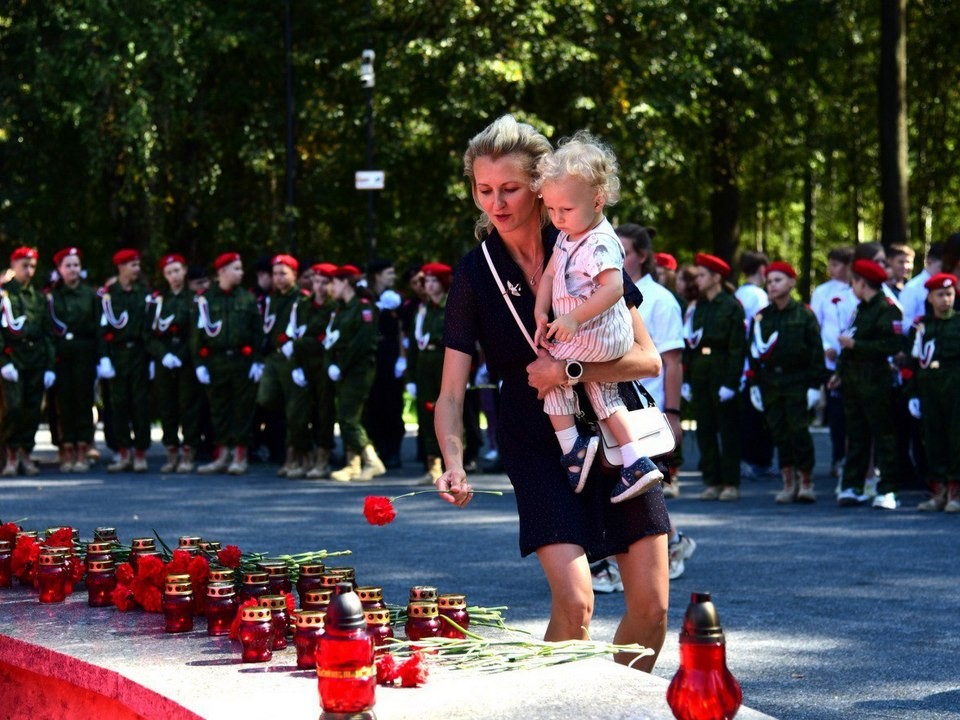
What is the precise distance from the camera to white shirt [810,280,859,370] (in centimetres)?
1568

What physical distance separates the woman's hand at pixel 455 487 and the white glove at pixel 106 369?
13.1 metres

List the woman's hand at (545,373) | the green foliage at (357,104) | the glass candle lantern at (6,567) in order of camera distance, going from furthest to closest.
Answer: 1. the green foliage at (357,104)
2. the glass candle lantern at (6,567)
3. the woman's hand at (545,373)

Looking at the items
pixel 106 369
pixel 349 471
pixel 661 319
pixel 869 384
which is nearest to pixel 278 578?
pixel 661 319

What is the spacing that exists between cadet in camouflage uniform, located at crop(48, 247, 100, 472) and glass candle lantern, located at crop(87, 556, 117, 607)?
11925 mm

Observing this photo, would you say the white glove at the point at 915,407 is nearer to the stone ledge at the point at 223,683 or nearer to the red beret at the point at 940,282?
the red beret at the point at 940,282

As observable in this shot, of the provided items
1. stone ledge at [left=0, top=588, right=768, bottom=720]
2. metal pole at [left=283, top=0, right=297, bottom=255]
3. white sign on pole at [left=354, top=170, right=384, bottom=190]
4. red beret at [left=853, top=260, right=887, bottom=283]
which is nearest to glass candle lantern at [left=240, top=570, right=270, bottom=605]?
stone ledge at [left=0, top=588, right=768, bottom=720]

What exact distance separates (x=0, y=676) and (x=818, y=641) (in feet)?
12.6

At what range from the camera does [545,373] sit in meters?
4.95

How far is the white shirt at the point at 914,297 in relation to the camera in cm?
1445

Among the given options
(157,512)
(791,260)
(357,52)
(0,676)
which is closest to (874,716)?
(0,676)

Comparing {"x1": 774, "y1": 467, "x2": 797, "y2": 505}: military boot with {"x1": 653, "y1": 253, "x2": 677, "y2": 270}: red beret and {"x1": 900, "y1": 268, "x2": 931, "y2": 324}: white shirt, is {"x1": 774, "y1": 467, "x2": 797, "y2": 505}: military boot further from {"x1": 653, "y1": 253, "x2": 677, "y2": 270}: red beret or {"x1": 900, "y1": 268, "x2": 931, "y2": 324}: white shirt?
{"x1": 653, "y1": 253, "x2": 677, "y2": 270}: red beret

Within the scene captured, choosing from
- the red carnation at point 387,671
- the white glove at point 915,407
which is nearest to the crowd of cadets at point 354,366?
the white glove at point 915,407

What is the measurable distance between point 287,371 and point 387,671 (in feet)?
41.8

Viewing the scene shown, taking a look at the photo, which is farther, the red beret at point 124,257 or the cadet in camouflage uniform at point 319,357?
the red beret at point 124,257
